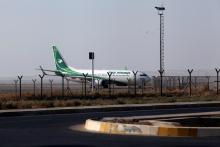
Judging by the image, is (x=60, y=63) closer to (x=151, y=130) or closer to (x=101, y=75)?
(x=101, y=75)

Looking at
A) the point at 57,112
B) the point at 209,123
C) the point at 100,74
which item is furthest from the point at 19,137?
the point at 100,74

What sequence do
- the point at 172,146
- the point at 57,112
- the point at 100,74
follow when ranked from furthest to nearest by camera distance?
the point at 100,74
the point at 57,112
the point at 172,146

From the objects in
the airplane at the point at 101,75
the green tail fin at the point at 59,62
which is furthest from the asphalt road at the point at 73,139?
the green tail fin at the point at 59,62

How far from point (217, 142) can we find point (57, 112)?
51.2 feet

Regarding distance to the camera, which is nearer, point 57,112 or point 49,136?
point 49,136

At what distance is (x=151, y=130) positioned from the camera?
773 inches

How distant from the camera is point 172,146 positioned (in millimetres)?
15586

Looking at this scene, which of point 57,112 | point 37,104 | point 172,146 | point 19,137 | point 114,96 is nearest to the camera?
point 172,146

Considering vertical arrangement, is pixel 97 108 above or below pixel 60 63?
below

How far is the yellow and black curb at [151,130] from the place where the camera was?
1875cm

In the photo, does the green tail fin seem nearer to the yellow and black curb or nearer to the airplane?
the airplane

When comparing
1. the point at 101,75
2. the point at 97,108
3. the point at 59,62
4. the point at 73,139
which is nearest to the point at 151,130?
the point at 73,139

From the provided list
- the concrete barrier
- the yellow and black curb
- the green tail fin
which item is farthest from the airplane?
the yellow and black curb

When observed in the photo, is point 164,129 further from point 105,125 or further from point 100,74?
point 100,74
